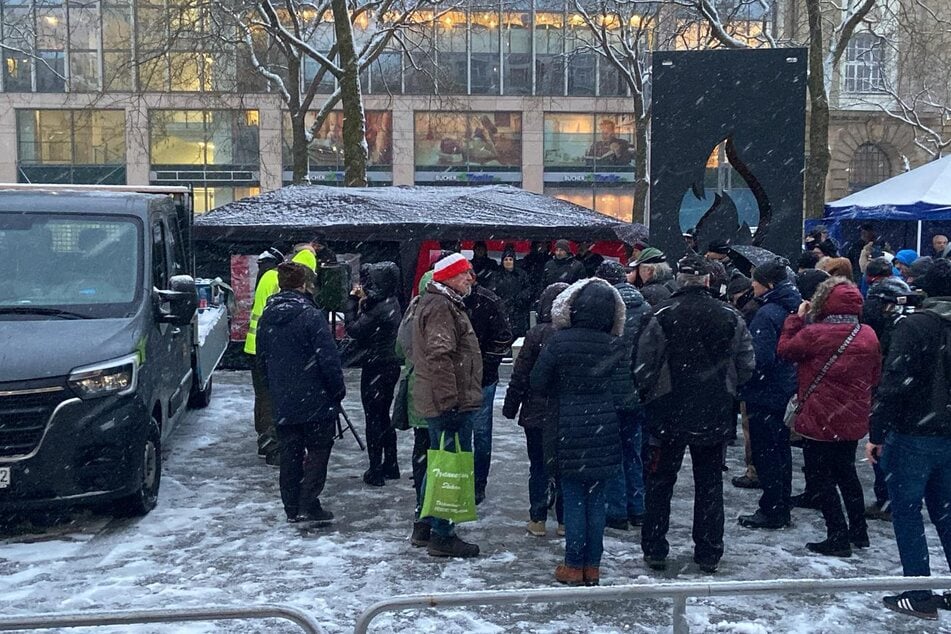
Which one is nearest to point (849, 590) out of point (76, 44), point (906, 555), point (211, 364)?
point (906, 555)

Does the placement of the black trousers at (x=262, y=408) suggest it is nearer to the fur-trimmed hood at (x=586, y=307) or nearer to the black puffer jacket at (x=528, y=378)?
the black puffer jacket at (x=528, y=378)

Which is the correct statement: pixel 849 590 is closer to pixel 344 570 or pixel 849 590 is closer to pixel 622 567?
pixel 622 567

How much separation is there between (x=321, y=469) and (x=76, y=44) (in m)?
36.7

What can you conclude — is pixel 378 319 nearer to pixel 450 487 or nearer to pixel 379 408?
pixel 379 408

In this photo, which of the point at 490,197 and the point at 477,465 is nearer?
the point at 477,465

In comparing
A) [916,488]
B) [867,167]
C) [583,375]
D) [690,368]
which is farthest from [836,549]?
[867,167]

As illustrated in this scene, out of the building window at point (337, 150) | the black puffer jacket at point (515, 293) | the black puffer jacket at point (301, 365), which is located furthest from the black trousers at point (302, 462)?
the building window at point (337, 150)

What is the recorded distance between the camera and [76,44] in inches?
1539

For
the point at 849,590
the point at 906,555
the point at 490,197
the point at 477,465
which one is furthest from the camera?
the point at 490,197

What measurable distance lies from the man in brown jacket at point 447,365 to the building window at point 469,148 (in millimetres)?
34153

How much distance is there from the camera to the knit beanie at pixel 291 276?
285 inches

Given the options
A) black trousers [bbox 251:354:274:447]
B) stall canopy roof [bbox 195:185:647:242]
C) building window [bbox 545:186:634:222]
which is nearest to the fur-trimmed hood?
black trousers [bbox 251:354:274:447]

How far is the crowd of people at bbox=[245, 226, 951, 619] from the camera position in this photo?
5562mm

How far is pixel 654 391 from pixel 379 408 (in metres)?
2.84
